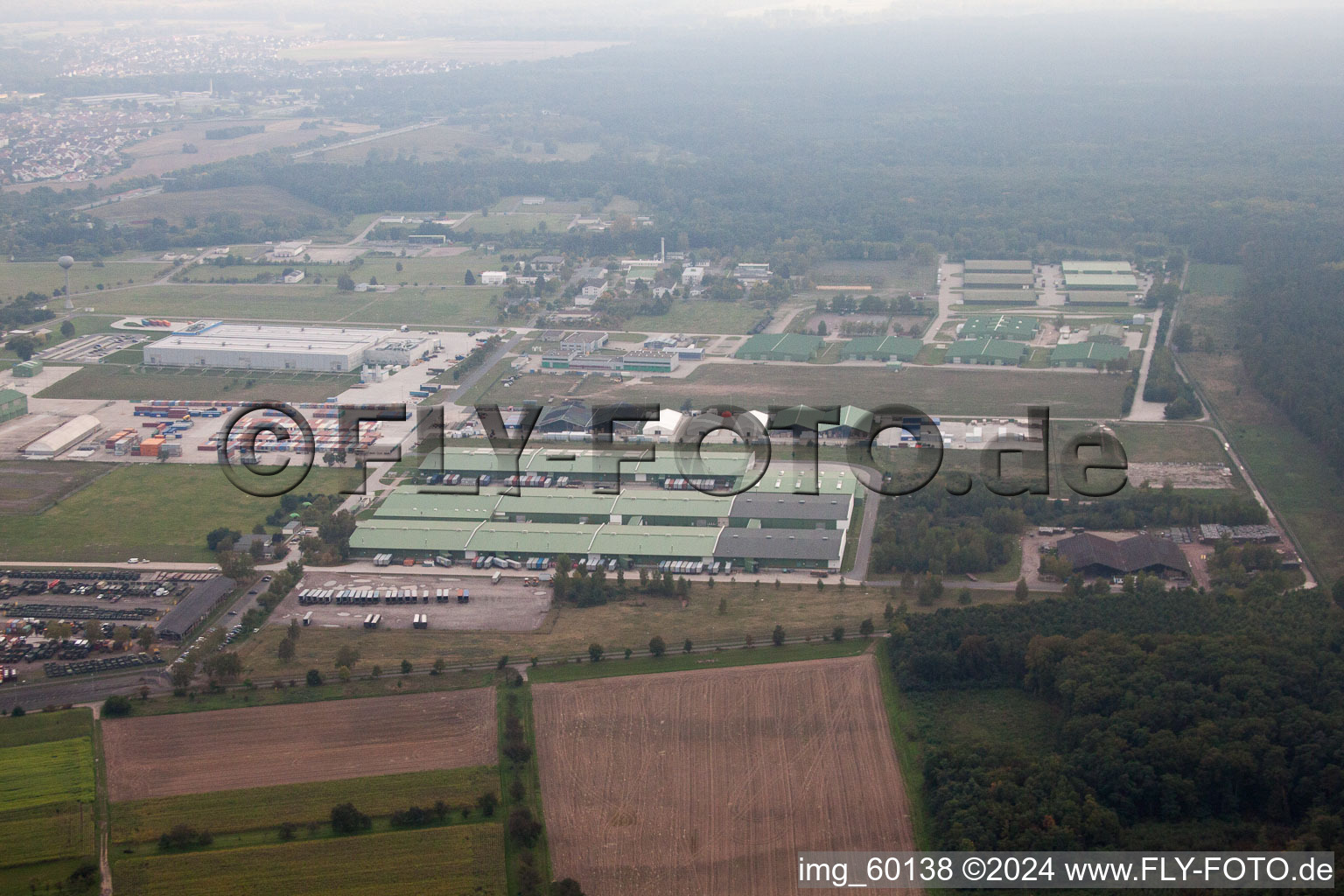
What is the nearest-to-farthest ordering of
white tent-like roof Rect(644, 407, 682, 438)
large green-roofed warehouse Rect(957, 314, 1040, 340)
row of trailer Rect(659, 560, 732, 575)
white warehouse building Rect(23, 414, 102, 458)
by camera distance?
row of trailer Rect(659, 560, 732, 575) < white warehouse building Rect(23, 414, 102, 458) < white tent-like roof Rect(644, 407, 682, 438) < large green-roofed warehouse Rect(957, 314, 1040, 340)

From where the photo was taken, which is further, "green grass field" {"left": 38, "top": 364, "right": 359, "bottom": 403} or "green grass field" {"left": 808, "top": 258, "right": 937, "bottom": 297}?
"green grass field" {"left": 808, "top": 258, "right": 937, "bottom": 297}

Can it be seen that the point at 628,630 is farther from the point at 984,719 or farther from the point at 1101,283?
the point at 1101,283

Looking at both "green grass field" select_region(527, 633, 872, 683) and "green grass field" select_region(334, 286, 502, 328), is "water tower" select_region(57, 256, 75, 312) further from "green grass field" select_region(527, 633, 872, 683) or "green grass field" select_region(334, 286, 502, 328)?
"green grass field" select_region(527, 633, 872, 683)

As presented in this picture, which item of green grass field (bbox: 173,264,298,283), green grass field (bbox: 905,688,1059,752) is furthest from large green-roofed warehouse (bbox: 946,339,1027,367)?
green grass field (bbox: 173,264,298,283)

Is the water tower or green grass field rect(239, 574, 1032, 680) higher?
the water tower

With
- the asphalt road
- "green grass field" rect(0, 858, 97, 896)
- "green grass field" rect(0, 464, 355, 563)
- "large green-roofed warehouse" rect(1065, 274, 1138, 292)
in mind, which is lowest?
"green grass field" rect(0, 464, 355, 563)

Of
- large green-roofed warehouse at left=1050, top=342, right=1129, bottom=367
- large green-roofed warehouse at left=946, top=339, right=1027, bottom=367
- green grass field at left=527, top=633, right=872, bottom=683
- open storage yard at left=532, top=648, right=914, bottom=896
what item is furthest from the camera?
large green-roofed warehouse at left=946, top=339, right=1027, bottom=367

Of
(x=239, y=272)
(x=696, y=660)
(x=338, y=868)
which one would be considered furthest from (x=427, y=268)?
(x=338, y=868)

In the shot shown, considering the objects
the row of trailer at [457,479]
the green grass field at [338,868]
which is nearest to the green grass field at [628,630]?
the green grass field at [338,868]

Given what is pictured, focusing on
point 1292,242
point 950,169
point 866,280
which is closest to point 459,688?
point 866,280
